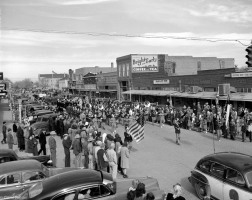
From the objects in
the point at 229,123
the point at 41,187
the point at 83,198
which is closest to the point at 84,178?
the point at 83,198

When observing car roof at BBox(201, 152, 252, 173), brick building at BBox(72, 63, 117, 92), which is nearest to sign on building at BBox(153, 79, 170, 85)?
car roof at BBox(201, 152, 252, 173)

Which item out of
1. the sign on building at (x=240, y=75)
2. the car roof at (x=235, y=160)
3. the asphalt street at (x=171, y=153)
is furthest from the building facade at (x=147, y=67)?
the car roof at (x=235, y=160)

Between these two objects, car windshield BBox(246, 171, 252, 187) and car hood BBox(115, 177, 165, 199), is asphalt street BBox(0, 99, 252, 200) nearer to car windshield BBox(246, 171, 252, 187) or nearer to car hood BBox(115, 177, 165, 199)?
car hood BBox(115, 177, 165, 199)

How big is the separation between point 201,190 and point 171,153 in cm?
591

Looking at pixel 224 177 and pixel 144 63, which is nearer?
pixel 224 177

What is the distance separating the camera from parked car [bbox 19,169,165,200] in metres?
6.35

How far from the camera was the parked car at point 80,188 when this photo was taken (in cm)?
635

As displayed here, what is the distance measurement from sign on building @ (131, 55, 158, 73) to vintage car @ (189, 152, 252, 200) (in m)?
44.4

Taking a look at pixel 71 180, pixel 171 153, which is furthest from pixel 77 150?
pixel 71 180

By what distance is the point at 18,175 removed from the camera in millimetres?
8492

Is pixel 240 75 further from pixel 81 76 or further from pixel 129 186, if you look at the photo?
pixel 81 76

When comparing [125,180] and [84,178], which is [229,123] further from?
[84,178]


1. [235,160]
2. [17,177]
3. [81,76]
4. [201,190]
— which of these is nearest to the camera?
[235,160]

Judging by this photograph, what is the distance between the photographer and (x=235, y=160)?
835 cm
